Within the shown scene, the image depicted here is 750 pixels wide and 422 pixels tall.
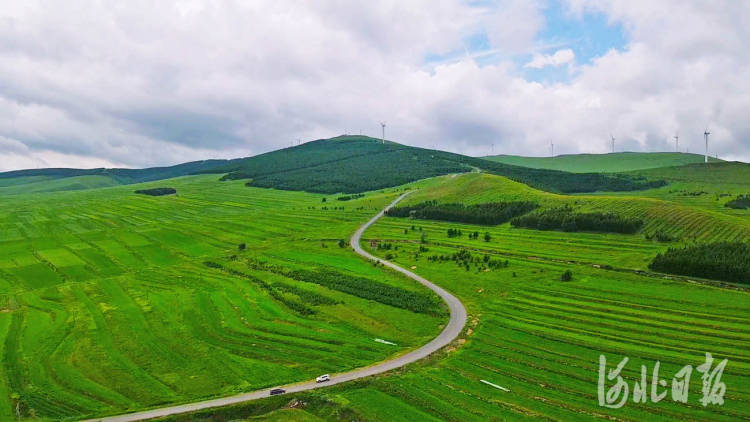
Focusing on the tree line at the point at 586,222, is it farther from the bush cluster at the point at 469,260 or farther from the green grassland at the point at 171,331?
the green grassland at the point at 171,331

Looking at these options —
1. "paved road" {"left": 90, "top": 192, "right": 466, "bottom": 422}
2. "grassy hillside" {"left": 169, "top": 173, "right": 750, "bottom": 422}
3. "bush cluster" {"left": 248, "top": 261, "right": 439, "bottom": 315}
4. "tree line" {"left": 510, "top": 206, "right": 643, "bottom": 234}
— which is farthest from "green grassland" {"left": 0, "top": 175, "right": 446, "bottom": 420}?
"tree line" {"left": 510, "top": 206, "right": 643, "bottom": 234}

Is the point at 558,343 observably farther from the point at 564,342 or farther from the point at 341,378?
the point at 341,378

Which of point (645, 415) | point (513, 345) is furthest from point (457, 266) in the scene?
point (645, 415)

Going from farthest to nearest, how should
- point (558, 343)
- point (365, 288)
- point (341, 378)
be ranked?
point (365, 288), point (558, 343), point (341, 378)

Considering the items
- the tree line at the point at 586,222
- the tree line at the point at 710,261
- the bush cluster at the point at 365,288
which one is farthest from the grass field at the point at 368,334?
the tree line at the point at 586,222

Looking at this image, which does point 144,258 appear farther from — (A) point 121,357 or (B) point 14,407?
(B) point 14,407

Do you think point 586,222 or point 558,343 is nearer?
point 558,343

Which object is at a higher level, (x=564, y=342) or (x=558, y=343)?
(x=564, y=342)

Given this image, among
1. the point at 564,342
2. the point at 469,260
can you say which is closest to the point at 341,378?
the point at 564,342
